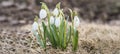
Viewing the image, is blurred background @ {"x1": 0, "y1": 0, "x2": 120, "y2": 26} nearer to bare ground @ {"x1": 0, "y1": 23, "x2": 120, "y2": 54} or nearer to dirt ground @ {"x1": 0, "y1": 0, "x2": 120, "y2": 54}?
dirt ground @ {"x1": 0, "y1": 0, "x2": 120, "y2": 54}

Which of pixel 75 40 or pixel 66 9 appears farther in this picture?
pixel 66 9

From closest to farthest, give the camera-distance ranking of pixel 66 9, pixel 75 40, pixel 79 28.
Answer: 1. pixel 75 40
2. pixel 79 28
3. pixel 66 9

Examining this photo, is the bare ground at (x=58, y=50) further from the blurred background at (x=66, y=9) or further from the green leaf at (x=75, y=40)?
the blurred background at (x=66, y=9)

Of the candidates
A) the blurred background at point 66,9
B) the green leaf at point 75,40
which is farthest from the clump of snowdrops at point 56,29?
the blurred background at point 66,9

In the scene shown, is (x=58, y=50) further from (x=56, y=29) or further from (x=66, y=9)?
(x=66, y=9)

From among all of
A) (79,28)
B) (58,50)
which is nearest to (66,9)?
(79,28)

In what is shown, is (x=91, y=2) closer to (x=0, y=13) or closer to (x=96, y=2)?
Result: (x=96, y=2)

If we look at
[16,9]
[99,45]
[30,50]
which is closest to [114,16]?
[16,9]

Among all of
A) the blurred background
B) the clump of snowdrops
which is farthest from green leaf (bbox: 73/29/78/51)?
the blurred background
